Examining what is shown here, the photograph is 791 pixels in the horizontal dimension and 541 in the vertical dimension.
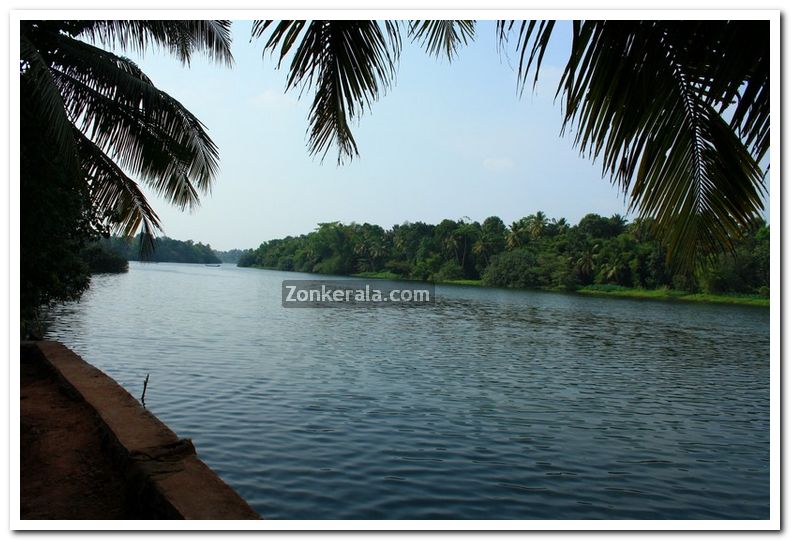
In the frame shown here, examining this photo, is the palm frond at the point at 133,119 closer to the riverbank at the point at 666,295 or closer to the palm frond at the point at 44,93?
the palm frond at the point at 44,93

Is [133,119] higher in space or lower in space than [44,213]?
higher

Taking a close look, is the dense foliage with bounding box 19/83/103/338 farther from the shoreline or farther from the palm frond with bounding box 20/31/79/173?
the shoreline

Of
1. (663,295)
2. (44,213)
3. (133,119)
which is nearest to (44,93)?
(44,213)

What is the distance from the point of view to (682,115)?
2680 millimetres

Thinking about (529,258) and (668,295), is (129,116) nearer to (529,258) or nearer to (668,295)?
(668,295)

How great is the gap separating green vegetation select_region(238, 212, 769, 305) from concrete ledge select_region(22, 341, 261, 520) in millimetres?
38640

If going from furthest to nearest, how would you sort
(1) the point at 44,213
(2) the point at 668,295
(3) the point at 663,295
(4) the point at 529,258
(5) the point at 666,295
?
1. (4) the point at 529,258
2. (3) the point at 663,295
3. (5) the point at 666,295
4. (2) the point at 668,295
5. (1) the point at 44,213

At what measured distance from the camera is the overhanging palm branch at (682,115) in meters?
2.62

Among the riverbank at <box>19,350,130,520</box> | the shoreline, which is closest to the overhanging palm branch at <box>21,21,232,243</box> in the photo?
the riverbank at <box>19,350,130,520</box>

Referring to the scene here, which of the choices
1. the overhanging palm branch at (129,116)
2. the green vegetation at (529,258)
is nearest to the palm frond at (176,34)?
the overhanging palm branch at (129,116)

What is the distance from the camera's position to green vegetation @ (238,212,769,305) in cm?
5244

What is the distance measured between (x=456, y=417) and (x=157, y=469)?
6416 mm
